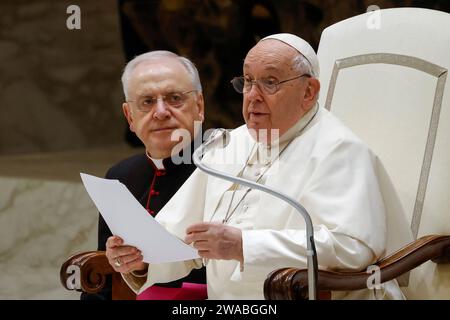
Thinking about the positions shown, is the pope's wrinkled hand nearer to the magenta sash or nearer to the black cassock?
the magenta sash

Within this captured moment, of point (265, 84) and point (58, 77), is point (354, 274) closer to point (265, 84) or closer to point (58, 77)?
point (265, 84)

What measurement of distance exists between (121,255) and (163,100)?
686 millimetres

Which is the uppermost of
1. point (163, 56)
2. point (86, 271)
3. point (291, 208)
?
point (163, 56)

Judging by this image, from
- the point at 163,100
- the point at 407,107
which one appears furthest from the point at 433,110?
the point at 163,100

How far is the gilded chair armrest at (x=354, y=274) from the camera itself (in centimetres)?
312

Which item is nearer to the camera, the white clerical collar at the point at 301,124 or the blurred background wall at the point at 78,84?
the white clerical collar at the point at 301,124

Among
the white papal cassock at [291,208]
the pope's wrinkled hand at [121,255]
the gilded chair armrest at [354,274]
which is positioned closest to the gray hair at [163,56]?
the white papal cassock at [291,208]

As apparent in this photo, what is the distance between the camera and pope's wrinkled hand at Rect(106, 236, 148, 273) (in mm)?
3479

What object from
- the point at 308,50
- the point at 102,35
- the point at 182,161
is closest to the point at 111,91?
the point at 102,35

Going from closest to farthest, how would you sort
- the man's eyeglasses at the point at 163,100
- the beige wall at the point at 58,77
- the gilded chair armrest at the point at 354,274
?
the gilded chair armrest at the point at 354,274 < the man's eyeglasses at the point at 163,100 < the beige wall at the point at 58,77

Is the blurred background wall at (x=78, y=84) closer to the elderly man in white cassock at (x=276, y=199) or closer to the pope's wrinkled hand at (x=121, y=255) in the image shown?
the elderly man in white cassock at (x=276, y=199)

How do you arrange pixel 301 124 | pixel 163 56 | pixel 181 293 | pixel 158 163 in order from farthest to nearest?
pixel 158 163 < pixel 163 56 < pixel 181 293 < pixel 301 124

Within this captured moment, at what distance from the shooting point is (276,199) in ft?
11.6
